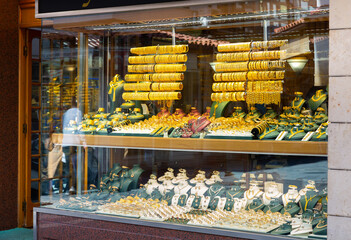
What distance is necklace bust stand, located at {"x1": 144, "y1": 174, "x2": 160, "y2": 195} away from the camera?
158 inches

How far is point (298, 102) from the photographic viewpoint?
339 cm

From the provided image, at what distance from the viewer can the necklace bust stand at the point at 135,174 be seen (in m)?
4.09

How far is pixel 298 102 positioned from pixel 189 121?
2.84 feet

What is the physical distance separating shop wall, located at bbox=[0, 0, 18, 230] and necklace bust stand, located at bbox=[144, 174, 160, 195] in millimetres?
2188

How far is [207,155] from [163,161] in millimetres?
396

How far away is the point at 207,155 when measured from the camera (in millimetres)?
3705

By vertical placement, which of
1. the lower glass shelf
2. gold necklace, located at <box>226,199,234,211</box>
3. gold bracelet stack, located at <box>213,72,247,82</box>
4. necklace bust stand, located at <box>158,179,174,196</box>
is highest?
gold bracelet stack, located at <box>213,72,247,82</box>

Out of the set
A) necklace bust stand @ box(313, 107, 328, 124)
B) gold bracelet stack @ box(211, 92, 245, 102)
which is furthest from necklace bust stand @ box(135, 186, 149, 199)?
necklace bust stand @ box(313, 107, 328, 124)

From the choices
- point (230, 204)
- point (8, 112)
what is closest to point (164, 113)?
point (230, 204)

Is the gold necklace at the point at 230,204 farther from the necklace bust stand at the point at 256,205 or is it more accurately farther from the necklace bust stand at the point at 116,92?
the necklace bust stand at the point at 116,92

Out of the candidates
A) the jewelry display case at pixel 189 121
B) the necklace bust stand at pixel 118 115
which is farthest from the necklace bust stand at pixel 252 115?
the necklace bust stand at pixel 118 115

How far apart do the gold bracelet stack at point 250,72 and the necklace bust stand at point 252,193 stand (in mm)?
623

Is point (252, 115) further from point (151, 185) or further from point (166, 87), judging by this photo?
point (151, 185)

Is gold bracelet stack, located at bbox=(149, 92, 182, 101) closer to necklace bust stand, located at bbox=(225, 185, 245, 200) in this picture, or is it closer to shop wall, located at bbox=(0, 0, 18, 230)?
necklace bust stand, located at bbox=(225, 185, 245, 200)
